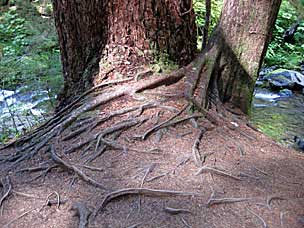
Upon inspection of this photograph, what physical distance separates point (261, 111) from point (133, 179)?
5.83 meters

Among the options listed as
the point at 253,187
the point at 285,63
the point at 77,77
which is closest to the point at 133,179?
the point at 253,187

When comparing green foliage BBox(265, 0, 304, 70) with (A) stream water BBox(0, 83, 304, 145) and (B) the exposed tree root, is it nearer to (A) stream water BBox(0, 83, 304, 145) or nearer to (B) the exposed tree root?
(A) stream water BBox(0, 83, 304, 145)

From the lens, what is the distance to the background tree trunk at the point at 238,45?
171 inches

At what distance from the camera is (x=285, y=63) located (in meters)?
12.3

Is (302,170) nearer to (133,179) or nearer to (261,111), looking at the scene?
(133,179)

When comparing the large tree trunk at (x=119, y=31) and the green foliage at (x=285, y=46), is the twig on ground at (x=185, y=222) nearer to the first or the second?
the large tree trunk at (x=119, y=31)

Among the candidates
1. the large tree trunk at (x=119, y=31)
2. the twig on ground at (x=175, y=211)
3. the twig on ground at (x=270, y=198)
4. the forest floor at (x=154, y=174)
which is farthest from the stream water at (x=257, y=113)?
the twig on ground at (x=175, y=211)

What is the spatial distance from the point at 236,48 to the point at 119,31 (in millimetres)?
1347

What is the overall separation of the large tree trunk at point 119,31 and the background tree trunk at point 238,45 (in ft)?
1.19

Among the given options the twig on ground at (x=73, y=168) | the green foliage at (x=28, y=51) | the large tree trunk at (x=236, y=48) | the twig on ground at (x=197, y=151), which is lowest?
the green foliage at (x=28, y=51)

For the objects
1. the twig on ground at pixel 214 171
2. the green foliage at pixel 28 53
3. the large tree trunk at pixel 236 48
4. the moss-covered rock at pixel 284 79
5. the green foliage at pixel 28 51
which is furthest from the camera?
the moss-covered rock at pixel 284 79

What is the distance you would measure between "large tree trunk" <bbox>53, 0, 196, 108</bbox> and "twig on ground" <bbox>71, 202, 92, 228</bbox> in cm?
180

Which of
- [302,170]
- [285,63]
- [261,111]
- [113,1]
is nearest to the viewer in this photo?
[302,170]

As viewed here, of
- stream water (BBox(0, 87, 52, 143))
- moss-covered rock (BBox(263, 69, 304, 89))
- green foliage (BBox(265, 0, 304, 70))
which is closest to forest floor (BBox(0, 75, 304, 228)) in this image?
stream water (BBox(0, 87, 52, 143))
